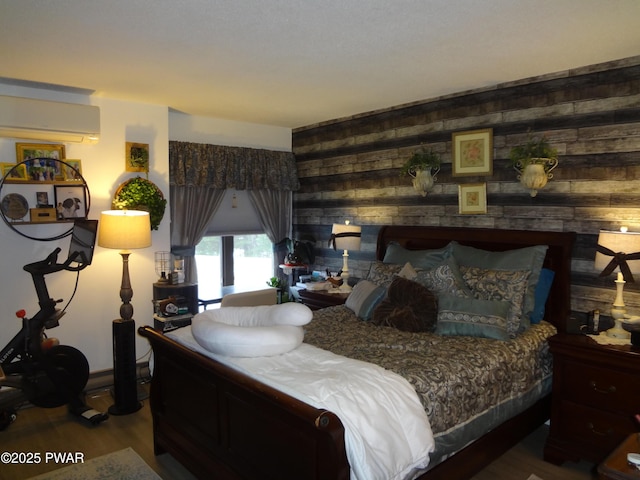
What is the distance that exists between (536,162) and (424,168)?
98cm

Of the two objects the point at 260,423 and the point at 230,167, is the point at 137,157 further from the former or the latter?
the point at 260,423

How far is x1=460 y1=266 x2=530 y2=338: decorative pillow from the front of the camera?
118 inches

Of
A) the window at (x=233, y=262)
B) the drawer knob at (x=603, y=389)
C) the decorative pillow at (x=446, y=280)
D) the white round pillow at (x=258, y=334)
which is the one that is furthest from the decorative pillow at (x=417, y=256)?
the window at (x=233, y=262)

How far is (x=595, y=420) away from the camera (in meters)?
2.73

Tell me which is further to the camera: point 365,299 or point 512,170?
point 512,170

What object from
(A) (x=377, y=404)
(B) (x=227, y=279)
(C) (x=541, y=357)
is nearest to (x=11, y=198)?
(B) (x=227, y=279)

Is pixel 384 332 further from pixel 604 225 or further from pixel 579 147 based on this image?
pixel 579 147

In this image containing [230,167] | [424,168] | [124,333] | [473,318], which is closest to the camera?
[473,318]

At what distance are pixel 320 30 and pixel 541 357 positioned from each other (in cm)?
248

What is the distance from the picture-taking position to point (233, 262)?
5332mm

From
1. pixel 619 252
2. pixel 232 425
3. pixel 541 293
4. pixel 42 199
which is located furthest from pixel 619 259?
pixel 42 199

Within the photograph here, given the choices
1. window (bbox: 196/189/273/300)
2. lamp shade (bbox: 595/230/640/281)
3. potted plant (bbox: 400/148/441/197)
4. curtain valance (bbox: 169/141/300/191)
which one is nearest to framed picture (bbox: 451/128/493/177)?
potted plant (bbox: 400/148/441/197)

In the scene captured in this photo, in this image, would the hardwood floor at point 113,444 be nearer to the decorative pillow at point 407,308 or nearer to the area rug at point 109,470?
the area rug at point 109,470

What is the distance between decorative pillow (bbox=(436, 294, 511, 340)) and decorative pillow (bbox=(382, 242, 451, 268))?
64cm
